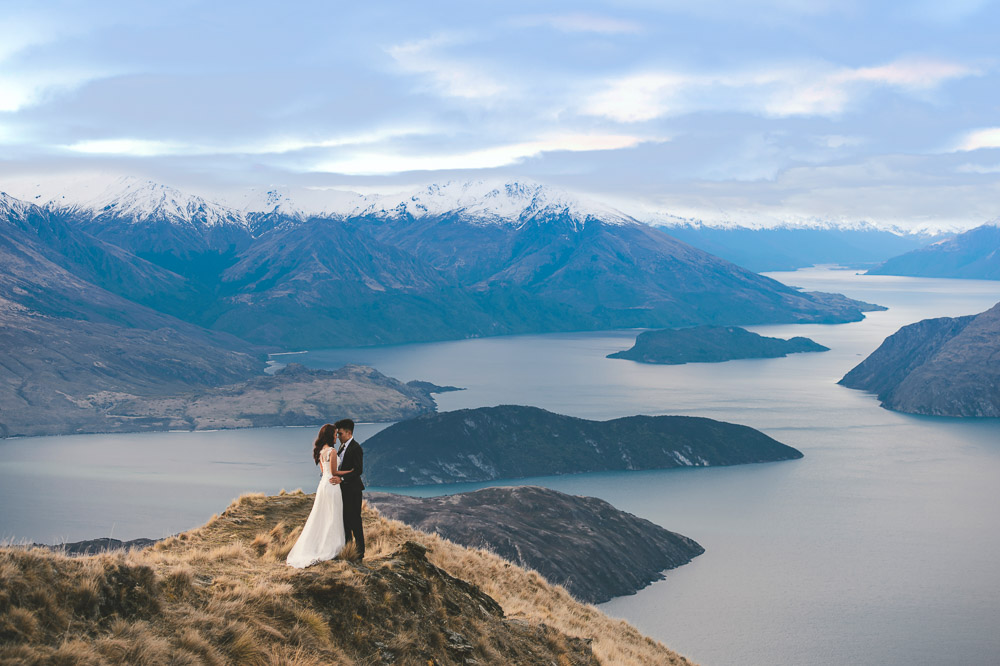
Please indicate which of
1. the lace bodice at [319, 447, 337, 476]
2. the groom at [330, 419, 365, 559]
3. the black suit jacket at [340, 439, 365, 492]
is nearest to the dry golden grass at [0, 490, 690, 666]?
the groom at [330, 419, 365, 559]

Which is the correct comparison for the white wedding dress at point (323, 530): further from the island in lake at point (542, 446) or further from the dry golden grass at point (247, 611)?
the island in lake at point (542, 446)

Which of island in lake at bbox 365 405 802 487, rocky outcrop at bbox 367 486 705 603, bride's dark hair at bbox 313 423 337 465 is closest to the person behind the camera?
bride's dark hair at bbox 313 423 337 465

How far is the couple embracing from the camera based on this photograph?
19422mm

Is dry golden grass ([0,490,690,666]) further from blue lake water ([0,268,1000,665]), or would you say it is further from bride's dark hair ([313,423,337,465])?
blue lake water ([0,268,1000,665])

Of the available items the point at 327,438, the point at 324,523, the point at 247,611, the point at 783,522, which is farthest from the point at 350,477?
the point at 783,522

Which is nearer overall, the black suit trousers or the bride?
the bride

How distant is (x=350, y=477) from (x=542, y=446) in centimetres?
15277

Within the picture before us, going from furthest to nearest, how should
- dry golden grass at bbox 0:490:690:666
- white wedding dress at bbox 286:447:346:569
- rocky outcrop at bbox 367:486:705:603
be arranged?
1. rocky outcrop at bbox 367:486:705:603
2. white wedding dress at bbox 286:447:346:569
3. dry golden grass at bbox 0:490:690:666

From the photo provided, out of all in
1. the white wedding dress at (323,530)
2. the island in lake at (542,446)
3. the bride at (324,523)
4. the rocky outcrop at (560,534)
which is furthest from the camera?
the island in lake at (542,446)

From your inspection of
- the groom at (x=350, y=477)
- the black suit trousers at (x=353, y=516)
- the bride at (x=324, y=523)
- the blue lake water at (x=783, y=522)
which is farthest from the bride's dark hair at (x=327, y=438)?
the blue lake water at (x=783, y=522)

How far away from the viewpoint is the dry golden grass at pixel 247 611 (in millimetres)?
14750

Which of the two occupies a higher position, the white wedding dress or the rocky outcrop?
the white wedding dress

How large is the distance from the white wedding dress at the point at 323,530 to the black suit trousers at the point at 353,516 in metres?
0.12

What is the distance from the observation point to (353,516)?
2016cm
